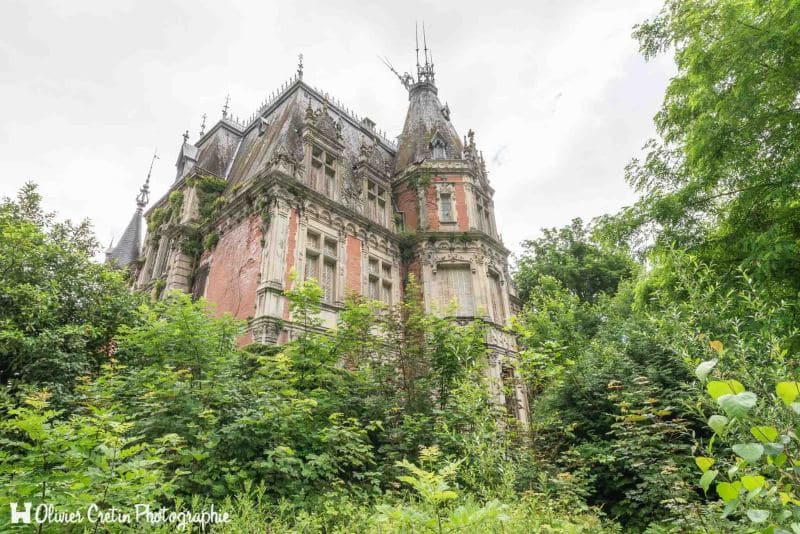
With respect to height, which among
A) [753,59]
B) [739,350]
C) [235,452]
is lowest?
[235,452]

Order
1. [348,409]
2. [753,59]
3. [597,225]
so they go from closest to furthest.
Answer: [753,59], [348,409], [597,225]

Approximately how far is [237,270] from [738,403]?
14.2 meters

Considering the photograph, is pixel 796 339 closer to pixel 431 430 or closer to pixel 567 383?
pixel 567 383

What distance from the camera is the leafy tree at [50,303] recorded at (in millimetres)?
8648

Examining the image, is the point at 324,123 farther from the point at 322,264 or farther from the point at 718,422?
the point at 718,422

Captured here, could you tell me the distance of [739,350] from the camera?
2900mm

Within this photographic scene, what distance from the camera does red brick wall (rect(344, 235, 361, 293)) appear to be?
1516 centimetres

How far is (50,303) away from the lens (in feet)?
29.9

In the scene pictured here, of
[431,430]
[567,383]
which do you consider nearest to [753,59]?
[567,383]

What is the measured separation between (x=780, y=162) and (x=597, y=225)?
324cm

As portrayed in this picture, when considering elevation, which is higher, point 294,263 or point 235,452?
point 294,263

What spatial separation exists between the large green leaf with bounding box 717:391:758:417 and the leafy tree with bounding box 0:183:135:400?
35.3 ft

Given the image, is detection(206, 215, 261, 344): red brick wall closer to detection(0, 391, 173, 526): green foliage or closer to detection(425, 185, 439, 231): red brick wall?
detection(425, 185, 439, 231): red brick wall

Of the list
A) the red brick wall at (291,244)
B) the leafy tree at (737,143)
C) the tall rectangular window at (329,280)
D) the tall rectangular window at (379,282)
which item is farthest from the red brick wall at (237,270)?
the leafy tree at (737,143)
